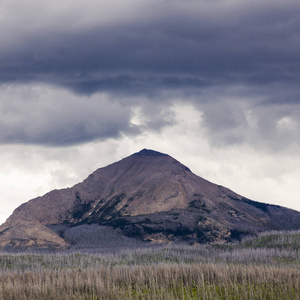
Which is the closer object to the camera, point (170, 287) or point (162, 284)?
point (162, 284)

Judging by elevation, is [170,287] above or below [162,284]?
below

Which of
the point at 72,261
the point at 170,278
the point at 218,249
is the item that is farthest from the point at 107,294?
the point at 218,249

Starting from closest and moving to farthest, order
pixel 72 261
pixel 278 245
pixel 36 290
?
1. pixel 36 290
2. pixel 72 261
3. pixel 278 245

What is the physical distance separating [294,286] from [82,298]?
25.7m

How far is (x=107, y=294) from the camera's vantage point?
51.7 meters

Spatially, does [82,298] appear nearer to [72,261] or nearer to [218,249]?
[72,261]

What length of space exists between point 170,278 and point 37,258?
6783cm

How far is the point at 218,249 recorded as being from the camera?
149 m

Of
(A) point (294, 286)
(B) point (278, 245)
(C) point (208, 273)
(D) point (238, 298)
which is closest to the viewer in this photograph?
(D) point (238, 298)

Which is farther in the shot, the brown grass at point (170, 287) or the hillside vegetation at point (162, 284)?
the hillside vegetation at point (162, 284)

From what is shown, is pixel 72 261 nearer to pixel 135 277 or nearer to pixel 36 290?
pixel 135 277

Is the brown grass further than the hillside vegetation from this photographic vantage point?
No

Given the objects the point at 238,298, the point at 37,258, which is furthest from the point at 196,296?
the point at 37,258

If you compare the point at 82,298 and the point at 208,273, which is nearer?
the point at 82,298
